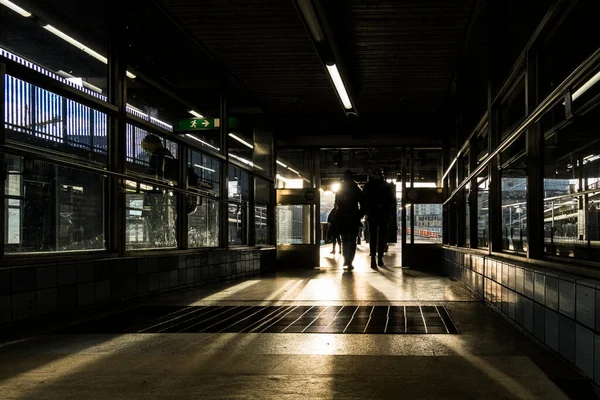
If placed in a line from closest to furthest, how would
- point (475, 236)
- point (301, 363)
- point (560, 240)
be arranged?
point (301, 363), point (560, 240), point (475, 236)

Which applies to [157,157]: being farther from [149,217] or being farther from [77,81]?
[77,81]

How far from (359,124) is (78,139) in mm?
6395

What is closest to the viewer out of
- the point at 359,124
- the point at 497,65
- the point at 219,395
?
→ the point at 219,395

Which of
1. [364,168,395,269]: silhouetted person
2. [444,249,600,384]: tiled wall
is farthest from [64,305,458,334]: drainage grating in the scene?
[364,168,395,269]: silhouetted person

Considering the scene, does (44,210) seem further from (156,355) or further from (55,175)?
(156,355)

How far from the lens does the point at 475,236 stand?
5.85 metres

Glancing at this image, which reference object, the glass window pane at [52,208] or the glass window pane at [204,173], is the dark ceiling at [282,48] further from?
the glass window pane at [52,208]

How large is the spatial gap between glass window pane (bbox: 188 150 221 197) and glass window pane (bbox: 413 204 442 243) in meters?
3.86

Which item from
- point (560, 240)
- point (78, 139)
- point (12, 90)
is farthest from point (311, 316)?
point (12, 90)

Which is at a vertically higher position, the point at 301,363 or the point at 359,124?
the point at 359,124

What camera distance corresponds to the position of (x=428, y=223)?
31.7ft

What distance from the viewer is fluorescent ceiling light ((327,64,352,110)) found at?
6.39 m

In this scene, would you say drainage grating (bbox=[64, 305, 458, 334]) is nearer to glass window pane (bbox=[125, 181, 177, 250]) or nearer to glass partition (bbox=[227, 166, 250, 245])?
glass window pane (bbox=[125, 181, 177, 250])

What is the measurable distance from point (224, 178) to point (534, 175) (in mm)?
4715
